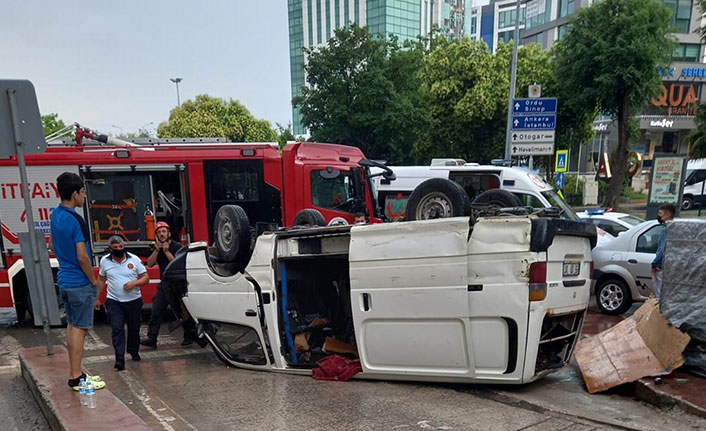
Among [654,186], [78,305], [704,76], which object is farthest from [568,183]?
[78,305]

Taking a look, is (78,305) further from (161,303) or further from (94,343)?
(94,343)

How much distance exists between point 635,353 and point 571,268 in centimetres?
132

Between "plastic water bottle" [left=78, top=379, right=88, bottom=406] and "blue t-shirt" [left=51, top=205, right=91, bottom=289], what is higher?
"blue t-shirt" [left=51, top=205, right=91, bottom=289]

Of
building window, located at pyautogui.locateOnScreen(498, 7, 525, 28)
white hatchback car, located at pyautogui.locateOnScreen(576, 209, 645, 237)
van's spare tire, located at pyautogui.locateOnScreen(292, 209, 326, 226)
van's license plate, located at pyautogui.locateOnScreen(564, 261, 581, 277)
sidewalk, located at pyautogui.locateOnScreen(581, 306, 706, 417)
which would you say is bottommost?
sidewalk, located at pyautogui.locateOnScreen(581, 306, 706, 417)

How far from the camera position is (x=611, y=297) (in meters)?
8.00

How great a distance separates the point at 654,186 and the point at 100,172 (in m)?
13.0

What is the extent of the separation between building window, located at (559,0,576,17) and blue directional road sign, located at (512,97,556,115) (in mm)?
31027

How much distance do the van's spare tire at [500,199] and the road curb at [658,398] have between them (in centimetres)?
204

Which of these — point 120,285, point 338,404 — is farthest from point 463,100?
point 338,404

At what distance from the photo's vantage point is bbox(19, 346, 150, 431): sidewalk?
3482mm

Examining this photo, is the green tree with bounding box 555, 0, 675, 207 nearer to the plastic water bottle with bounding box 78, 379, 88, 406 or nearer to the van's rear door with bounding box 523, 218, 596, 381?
the van's rear door with bounding box 523, 218, 596, 381

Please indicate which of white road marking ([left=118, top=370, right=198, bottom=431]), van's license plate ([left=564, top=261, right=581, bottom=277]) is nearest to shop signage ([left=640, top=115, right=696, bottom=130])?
van's license plate ([left=564, top=261, right=581, bottom=277])

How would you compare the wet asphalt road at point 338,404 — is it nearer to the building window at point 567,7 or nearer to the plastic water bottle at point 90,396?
the plastic water bottle at point 90,396

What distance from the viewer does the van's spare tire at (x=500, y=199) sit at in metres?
5.33
